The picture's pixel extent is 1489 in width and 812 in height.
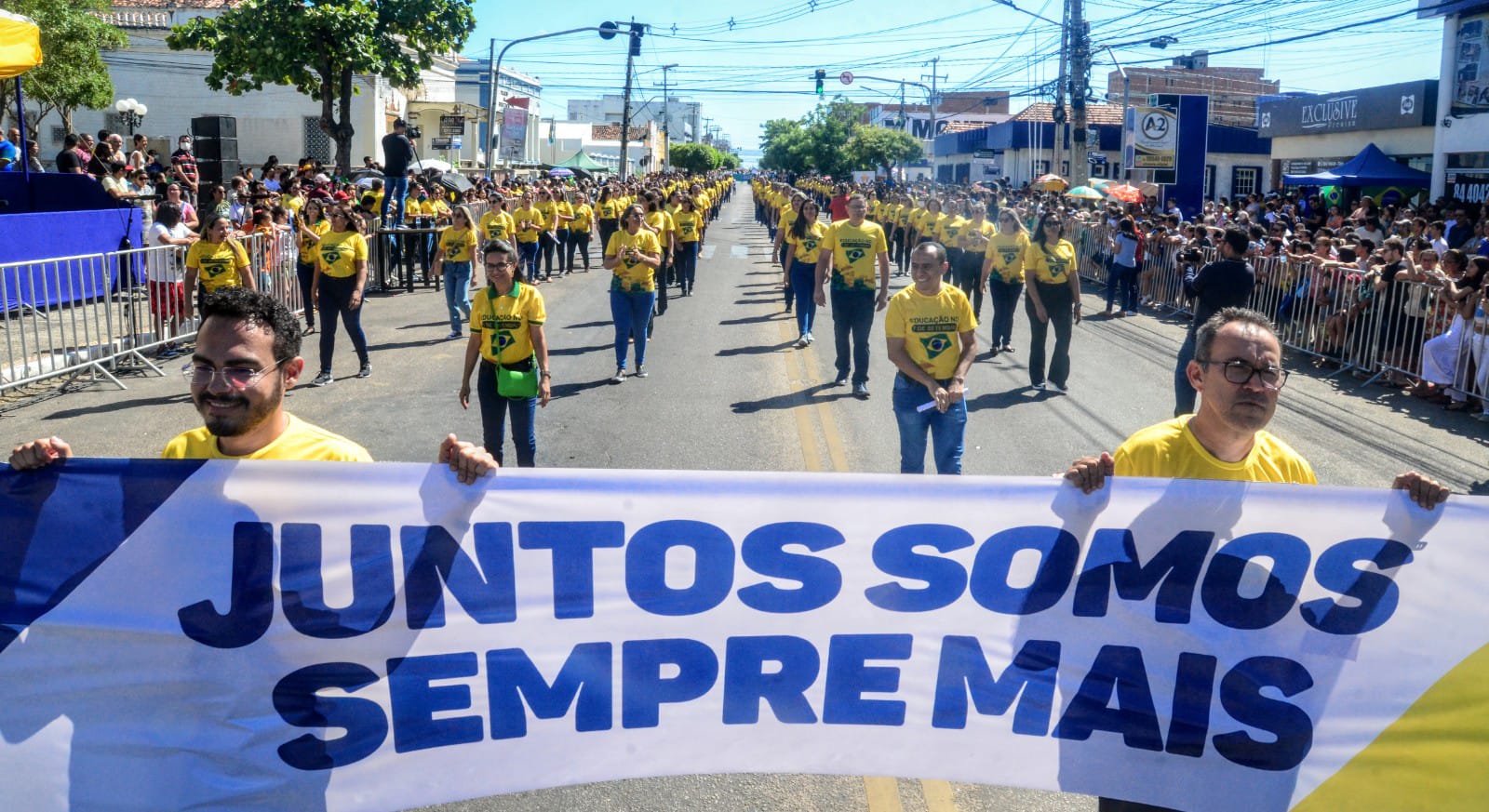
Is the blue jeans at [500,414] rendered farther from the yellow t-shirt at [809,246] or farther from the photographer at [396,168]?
the photographer at [396,168]

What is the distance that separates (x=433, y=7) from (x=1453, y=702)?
26127 millimetres

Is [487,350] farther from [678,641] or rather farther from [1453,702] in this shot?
[1453,702]

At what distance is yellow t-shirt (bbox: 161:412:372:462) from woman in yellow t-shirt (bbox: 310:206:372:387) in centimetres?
931

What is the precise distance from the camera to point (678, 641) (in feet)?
11.9

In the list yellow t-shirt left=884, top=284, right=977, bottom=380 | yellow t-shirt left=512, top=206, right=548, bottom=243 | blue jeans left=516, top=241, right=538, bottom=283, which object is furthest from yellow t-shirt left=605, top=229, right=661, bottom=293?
yellow t-shirt left=512, top=206, right=548, bottom=243

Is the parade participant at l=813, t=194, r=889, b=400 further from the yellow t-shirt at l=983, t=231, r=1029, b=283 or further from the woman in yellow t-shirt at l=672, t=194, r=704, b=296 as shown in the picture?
the woman in yellow t-shirt at l=672, t=194, r=704, b=296

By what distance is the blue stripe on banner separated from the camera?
3.47 m

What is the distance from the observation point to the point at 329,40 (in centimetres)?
2566

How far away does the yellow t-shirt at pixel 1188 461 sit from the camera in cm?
375

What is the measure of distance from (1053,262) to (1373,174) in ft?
74.1

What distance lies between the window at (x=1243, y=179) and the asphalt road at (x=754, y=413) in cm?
4558

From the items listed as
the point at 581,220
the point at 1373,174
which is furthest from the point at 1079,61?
the point at 581,220

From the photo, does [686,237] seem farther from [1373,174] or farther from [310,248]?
[1373,174]

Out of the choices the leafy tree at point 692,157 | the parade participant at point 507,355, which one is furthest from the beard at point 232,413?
the leafy tree at point 692,157
